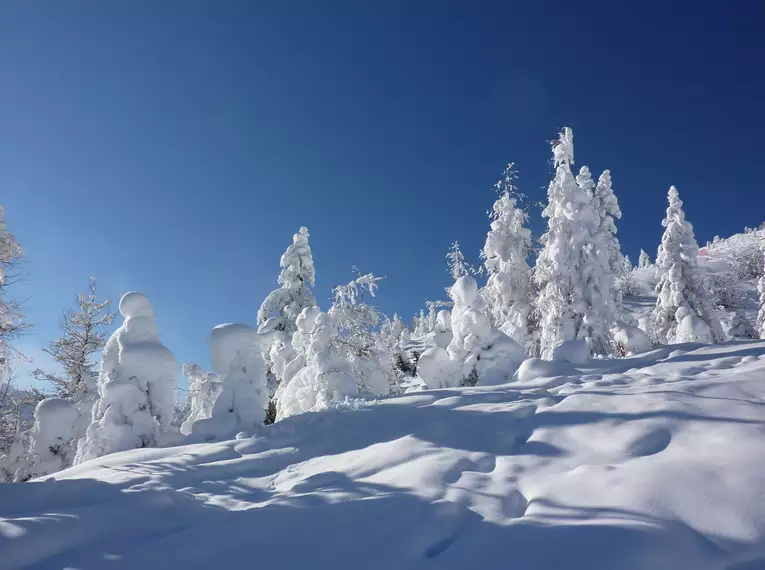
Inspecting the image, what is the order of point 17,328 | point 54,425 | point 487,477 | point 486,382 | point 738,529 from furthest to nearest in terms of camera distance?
point 54,425, point 486,382, point 17,328, point 487,477, point 738,529

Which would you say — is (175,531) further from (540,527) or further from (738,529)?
(738,529)

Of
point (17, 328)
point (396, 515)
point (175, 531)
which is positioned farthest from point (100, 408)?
point (396, 515)

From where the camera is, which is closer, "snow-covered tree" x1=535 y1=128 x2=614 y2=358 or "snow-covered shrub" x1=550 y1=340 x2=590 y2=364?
"snow-covered shrub" x1=550 y1=340 x2=590 y2=364

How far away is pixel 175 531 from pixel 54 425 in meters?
14.2

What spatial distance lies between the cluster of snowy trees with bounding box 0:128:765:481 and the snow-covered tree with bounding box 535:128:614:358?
0.18 ft

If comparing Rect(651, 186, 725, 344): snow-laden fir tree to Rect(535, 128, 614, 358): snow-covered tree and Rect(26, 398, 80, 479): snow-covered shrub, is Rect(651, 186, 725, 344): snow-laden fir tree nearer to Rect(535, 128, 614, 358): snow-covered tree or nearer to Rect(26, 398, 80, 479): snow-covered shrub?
Rect(535, 128, 614, 358): snow-covered tree

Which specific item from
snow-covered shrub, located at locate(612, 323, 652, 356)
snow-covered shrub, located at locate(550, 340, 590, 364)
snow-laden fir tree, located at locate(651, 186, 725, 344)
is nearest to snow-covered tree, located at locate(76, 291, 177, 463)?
snow-covered shrub, located at locate(550, 340, 590, 364)

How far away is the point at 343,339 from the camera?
18.8m

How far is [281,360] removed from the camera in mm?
22266

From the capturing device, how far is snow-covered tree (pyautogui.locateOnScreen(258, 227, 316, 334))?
23.6m

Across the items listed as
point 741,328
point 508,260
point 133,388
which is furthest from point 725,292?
point 133,388

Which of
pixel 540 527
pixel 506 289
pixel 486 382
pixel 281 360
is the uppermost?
pixel 506 289

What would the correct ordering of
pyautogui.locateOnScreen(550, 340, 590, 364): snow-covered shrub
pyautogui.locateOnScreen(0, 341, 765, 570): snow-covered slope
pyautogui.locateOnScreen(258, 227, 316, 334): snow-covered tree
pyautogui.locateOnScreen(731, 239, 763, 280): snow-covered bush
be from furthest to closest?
pyautogui.locateOnScreen(731, 239, 763, 280): snow-covered bush
pyautogui.locateOnScreen(258, 227, 316, 334): snow-covered tree
pyautogui.locateOnScreen(550, 340, 590, 364): snow-covered shrub
pyautogui.locateOnScreen(0, 341, 765, 570): snow-covered slope

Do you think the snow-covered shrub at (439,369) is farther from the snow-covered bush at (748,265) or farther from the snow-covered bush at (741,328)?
the snow-covered bush at (748,265)
